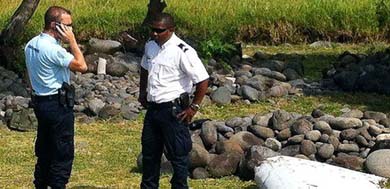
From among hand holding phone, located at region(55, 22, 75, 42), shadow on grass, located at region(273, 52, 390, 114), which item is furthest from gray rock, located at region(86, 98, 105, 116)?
hand holding phone, located at region(55, 22, 75, 42)

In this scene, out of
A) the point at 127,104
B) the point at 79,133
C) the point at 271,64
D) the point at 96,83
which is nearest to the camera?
the point at 79,133

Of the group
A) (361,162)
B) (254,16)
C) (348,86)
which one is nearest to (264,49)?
(254,16)

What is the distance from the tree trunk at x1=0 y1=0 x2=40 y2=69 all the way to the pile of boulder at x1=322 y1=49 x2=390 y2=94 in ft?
13.7

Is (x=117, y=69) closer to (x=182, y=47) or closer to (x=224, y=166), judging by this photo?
(x=224, y=166)

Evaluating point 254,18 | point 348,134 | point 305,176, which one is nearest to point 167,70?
point 305,176

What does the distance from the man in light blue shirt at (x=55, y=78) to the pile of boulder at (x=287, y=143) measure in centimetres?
171

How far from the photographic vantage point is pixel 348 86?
528 inches

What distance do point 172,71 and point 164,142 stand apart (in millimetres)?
546

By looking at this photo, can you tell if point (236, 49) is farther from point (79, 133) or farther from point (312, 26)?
point (79, 133)

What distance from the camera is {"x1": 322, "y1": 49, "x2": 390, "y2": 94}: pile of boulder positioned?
13.3 meters

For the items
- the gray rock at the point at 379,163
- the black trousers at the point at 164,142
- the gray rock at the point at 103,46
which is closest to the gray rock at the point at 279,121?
the gray rock at the point at 379,163

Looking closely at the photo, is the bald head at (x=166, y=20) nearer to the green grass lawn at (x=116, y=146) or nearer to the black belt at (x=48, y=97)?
the black belt at (x=48, y=97)

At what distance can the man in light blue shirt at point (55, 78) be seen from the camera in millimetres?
7305

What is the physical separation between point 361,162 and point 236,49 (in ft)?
22.5
